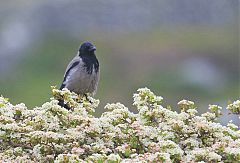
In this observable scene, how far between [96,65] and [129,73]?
21133 mm

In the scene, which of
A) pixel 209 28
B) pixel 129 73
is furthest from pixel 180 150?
pixel 209 28

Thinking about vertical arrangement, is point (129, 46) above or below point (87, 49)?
above

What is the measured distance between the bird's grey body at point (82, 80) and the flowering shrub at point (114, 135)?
4395mm

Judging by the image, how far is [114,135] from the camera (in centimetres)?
706

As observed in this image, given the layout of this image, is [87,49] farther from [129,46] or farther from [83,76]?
[129,46]

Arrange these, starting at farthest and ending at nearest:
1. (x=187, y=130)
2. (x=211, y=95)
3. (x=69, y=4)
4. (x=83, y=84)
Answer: (x=69, y=4) < (x=211, y=95) < (x=83, y=84) < (x=187, y=130)

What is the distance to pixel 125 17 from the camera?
41.5m

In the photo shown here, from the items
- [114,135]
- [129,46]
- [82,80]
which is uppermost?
[129,46]

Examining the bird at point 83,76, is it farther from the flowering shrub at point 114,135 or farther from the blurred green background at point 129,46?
the blurred green background at point 129,46

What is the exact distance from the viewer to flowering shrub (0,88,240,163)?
6.72m

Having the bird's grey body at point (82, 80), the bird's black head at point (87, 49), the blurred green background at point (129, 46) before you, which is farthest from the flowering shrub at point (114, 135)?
the blurred green background at point (129, 46)

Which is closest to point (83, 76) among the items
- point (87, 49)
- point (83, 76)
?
point (83, 76)

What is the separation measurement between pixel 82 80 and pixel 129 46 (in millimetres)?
25344

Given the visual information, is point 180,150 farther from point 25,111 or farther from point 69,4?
point 69,4
